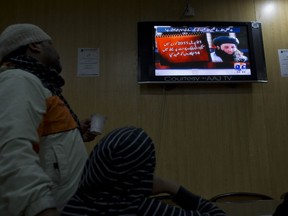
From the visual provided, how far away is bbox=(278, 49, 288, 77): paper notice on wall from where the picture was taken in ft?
10.3

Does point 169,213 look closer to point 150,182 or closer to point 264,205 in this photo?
point 150,182

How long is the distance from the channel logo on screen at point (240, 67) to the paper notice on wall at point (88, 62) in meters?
1.40

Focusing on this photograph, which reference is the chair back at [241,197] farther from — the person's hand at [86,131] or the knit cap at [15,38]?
the knit cap at [15,38]

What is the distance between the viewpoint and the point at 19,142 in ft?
2.87

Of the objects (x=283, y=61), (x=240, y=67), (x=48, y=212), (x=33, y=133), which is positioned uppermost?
(x=283, y=61)

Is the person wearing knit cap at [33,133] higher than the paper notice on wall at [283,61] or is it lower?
lower

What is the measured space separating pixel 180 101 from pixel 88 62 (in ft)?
3.36

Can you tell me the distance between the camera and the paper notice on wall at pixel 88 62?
10.00 feet

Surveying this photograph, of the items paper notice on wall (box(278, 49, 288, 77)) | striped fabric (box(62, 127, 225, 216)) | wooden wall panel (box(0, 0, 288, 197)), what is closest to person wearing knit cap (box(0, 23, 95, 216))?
striped fabric (box(62, 127, 225, 216))

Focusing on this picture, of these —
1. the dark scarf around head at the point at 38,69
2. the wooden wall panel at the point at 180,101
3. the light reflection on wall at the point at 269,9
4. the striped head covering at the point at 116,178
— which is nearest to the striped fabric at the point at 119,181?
the striped head covering at the point at 116,178

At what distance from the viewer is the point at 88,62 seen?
3.06 metres

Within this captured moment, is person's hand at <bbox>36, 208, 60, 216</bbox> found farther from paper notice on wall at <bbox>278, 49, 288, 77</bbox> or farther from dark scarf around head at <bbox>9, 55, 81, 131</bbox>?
paper notice on wall at <bbox>278, 49, 288, 77</bbox>

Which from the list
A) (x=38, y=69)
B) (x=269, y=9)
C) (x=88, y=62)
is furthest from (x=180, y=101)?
(x=38, y=69)

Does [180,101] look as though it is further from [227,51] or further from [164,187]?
[164,187]
